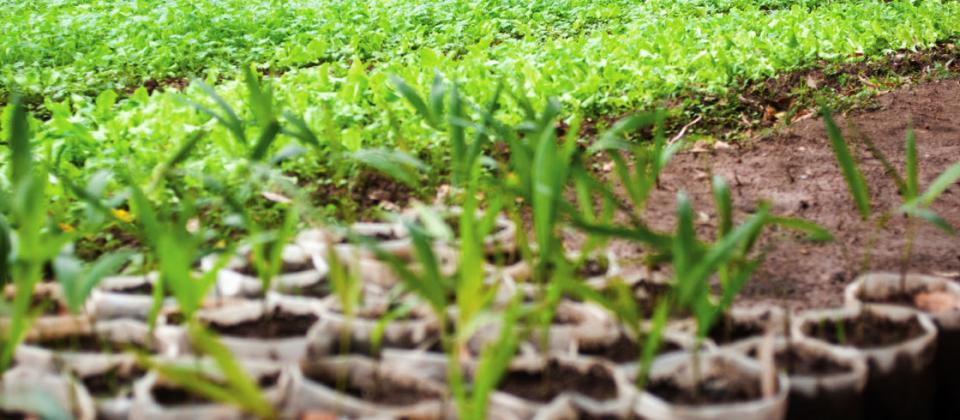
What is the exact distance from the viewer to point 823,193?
10.6 ft

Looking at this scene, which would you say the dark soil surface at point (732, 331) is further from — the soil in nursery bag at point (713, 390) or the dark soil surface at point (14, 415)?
the dark soil surface at point (14, 415)

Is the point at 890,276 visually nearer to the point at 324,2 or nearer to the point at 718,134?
the point at 718,134

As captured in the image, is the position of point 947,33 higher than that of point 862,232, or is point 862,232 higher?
point 947,33

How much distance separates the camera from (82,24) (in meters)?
6.79

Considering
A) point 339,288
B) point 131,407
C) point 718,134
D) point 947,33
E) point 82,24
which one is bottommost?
point 131,407

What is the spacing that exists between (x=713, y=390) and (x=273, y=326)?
796 mm

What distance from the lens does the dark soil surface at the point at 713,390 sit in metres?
1.70

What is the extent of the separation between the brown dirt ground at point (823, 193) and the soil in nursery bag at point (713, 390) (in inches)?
9.5

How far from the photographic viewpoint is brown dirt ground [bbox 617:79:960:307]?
2.45m

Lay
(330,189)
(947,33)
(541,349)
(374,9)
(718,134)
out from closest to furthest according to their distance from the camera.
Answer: (541,349) < (330,189) < (718,134) < (947,33) < (374,9)

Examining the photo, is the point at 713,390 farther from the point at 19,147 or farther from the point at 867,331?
the point at 19,147

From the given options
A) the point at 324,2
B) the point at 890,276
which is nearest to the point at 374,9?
the point at 324,2

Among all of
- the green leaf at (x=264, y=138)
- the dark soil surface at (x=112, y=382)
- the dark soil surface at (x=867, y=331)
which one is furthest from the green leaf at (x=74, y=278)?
the dark soil surface at (x=867, y=331)

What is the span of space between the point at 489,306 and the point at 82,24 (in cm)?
568
